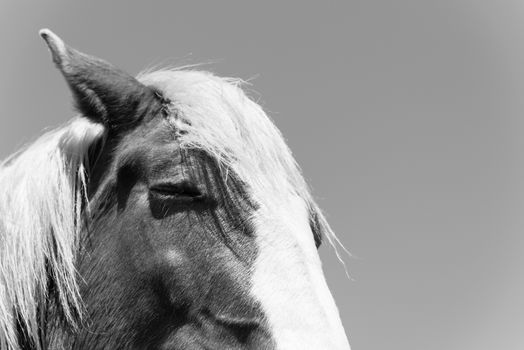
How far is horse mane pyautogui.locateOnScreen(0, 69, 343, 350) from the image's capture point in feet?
7.84

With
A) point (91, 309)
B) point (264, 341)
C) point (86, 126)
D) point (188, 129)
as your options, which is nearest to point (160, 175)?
point (188, 129)

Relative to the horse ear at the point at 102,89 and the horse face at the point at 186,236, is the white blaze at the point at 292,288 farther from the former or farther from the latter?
the horse ear at the point at 102,89

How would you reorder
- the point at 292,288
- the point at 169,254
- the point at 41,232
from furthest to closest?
the point at 41,232 < the point at 169,254 < the point at 292,288

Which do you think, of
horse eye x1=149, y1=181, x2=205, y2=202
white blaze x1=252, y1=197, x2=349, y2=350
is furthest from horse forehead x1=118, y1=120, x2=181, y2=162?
white blaze x1=252, y1=197, x2=349, y2=350

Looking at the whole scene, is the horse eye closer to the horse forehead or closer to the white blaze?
the horse forehead

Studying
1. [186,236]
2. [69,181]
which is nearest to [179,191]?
[186,236]

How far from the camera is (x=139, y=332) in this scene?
92.7 inches

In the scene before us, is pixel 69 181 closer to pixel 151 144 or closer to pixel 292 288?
pixel 151 144

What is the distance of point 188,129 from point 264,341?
0.98m

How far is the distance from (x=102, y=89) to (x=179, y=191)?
1.88ft

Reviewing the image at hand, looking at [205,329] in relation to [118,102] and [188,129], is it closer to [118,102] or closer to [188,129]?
[188,129]

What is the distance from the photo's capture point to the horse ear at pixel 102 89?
243 centimetres

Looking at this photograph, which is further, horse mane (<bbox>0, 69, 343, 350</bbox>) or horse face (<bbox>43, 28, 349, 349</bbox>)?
horse mane (<bbox>0, 69, 343, 350</bbox>)

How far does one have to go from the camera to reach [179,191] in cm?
241
